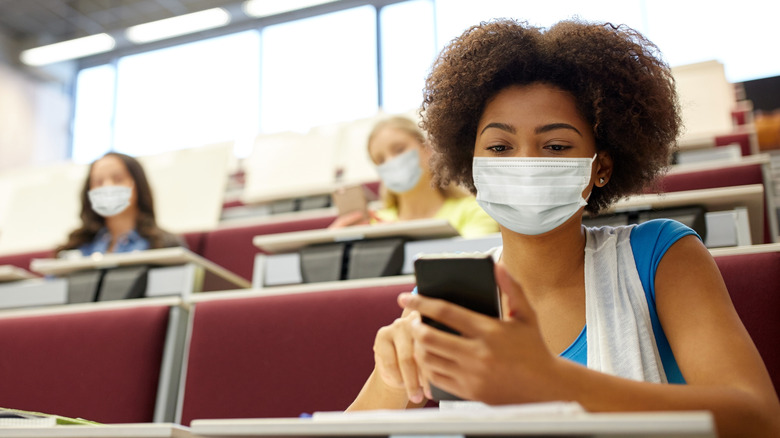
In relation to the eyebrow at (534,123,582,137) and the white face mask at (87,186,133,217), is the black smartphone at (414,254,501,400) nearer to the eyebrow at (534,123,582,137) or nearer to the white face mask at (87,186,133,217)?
the eyebrow at (534,123,582,137)

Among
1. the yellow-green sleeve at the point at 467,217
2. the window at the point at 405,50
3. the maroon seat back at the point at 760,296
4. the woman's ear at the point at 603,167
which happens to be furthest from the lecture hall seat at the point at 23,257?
the window at the point at 405,50

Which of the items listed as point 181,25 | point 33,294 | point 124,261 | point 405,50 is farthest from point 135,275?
point 181,25

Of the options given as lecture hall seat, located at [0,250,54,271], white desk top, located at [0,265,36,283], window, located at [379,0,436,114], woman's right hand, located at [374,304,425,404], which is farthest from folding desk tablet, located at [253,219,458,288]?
window, located at [379,0,436,114]

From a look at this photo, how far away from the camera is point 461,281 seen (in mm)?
601

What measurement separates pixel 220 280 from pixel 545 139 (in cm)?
125

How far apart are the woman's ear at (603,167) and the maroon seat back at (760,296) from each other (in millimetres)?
259

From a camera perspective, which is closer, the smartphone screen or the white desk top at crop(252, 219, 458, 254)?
the smartphone screen

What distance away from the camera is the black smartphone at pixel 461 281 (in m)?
0.59

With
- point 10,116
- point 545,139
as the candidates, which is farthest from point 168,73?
point 545,139

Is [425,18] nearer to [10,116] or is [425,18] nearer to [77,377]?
[10,116]

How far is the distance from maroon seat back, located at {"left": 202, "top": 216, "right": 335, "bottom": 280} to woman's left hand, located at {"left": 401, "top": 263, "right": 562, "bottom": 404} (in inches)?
75.8

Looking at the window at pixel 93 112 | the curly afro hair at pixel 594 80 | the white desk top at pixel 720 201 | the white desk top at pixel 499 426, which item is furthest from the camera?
the window at pixel 93 112

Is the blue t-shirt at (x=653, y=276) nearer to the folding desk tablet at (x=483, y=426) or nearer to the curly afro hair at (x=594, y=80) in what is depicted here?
the curly afro hair at (x=594, y=80)

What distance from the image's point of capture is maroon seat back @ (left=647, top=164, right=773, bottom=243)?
79.5 inches
